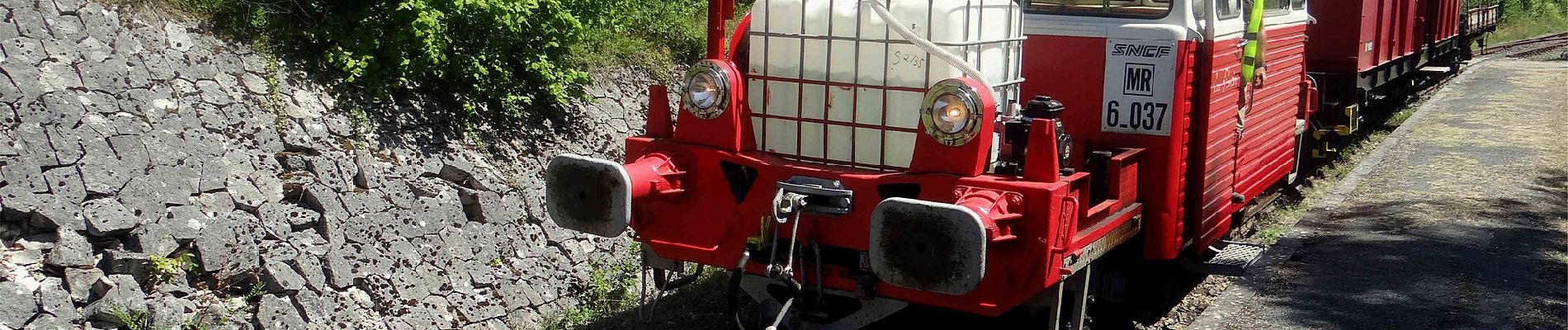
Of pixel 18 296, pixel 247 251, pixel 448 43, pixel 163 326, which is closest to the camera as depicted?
pixel 18 296

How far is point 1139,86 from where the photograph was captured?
568 centimetres

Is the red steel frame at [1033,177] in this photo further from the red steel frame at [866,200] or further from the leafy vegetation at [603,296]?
the leafy vegetation at [603,296]

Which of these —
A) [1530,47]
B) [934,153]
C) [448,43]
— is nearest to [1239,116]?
[934,153]

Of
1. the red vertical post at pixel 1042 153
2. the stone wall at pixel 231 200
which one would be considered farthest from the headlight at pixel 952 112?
the stone wall at pixel 231 200

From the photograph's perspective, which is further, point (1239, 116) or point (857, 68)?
point (1239, 116)

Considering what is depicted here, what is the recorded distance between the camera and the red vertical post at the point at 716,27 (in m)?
5.39

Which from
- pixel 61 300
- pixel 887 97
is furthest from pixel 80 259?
pixel 887 97

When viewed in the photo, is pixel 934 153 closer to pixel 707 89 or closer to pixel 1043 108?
pixel 1043 108

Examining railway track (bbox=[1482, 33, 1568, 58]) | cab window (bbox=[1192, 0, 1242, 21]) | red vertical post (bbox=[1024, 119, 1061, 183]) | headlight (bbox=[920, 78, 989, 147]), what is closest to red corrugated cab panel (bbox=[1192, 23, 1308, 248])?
cab window (bbox=[1192, 0, 1242, 21])

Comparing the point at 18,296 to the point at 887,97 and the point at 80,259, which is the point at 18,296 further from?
the point at 887,97

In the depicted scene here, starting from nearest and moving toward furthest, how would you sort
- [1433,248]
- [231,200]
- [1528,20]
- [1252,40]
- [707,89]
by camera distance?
[707,89], [231,200], [1252,40], [1433,248], [1528,20]

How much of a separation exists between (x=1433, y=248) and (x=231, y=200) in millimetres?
7080

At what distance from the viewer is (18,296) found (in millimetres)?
4750

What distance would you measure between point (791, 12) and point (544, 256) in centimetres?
244
